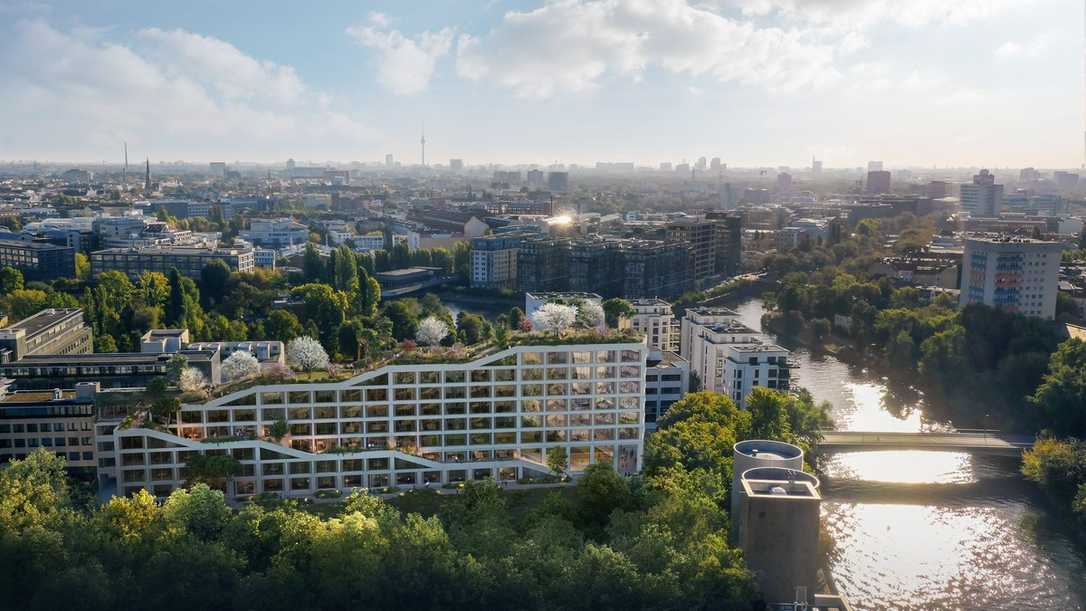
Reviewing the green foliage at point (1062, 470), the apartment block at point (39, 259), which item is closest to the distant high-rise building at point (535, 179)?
the apartment block at point (39, 259)

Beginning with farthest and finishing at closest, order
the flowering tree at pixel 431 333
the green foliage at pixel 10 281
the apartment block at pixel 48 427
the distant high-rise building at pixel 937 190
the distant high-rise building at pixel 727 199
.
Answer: the distant high-rise building at pixel 727 199
the distant high-rise building at pixel 937 190
the green foliage at pixel 10 281
the flowering tree at pixel 431 333
the apartment block at pixel 48 427

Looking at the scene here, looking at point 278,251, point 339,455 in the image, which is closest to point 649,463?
point 339,455

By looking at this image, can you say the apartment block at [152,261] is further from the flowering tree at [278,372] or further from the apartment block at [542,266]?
the flowering tree at [278,372]

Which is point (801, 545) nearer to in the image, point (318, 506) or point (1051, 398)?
point (318, 506)

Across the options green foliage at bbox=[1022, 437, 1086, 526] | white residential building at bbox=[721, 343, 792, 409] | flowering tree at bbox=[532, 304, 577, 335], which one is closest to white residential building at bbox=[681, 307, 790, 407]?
white residential building at bbox=[721, 343, 792, 409]

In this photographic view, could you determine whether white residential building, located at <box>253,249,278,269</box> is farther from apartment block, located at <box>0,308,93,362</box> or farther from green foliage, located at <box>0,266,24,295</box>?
apartment block, located at <box>0,308,93,362</box>
